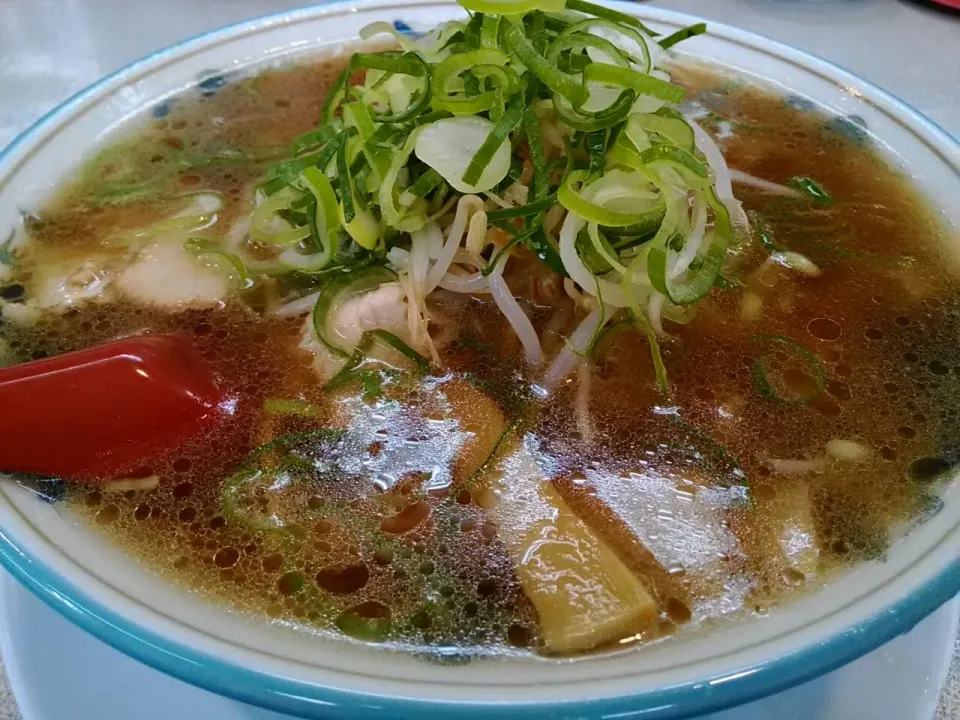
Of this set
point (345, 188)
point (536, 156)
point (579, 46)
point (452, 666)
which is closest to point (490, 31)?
point (579, 46)

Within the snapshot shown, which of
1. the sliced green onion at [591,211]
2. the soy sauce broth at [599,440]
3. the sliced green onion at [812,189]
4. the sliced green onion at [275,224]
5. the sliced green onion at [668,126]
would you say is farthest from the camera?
the sliced green onion at [812,189]

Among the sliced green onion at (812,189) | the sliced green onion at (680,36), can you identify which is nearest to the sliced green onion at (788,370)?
the sliced green onion at (812,189)

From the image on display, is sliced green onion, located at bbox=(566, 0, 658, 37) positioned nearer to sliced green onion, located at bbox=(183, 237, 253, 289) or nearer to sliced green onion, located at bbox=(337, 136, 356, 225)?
sliced green onion, located at bbox=(337, 136, 356, 225)

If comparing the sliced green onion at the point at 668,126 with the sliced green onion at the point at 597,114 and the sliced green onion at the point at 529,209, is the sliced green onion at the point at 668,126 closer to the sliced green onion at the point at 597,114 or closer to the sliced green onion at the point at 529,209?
the sliced green onion at the point at 597,114

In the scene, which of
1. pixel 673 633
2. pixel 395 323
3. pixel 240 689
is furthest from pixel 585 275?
pixel 240 689

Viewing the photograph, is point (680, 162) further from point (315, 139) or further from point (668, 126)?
point (315, 139)

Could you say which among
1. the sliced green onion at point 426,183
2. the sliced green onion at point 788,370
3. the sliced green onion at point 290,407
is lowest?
the sliced green onion at point 290,407
